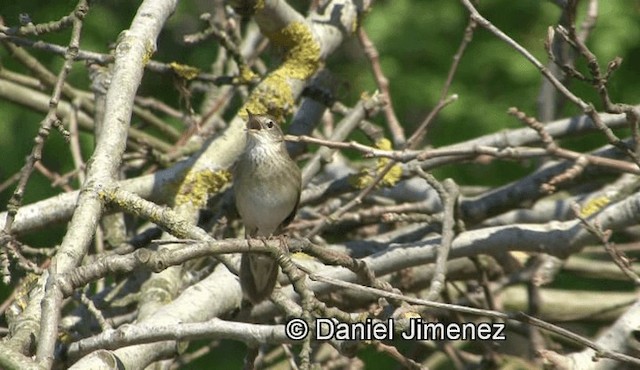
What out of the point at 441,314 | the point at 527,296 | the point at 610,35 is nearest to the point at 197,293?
the point at 441,314

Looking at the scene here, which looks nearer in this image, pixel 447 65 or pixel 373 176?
pixel 373 176

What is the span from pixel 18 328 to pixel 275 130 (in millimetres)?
2239

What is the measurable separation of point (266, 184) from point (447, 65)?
222 cm

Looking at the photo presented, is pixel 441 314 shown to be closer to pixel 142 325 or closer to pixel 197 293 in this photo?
pixel 197 293

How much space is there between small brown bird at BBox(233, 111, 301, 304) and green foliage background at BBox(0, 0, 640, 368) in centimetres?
111

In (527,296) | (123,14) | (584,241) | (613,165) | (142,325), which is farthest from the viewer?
(123,14)

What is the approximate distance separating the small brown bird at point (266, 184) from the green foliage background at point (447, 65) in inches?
43.8

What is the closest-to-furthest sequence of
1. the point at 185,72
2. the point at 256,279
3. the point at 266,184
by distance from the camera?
the point at 256,279
the point at 185,72
the point at 266,184

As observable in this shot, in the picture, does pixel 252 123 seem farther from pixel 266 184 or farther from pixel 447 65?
pixel 447 65

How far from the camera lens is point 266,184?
16.9 feet

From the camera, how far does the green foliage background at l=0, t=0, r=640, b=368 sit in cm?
650

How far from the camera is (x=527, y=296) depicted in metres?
5.70

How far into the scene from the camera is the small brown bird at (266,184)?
4941 mm

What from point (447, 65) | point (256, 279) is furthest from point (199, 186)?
point (447, 65)
